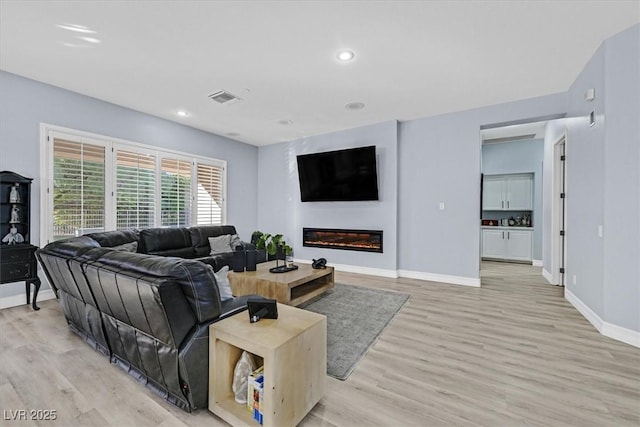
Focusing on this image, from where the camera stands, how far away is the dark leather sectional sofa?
1.49 metres

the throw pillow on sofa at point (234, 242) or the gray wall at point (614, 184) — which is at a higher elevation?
the gray wall at point (614, 184)

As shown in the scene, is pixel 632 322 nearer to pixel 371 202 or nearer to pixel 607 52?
pixel 607 52

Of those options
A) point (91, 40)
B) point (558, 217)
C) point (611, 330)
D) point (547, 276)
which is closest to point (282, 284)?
point (91, 40)

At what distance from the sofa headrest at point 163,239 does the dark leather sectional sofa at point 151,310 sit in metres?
1.90

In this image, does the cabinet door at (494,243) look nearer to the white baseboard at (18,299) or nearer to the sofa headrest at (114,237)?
the sofa headrest at (114,237)

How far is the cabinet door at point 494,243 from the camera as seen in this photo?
6742 millimetres

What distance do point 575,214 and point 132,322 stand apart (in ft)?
15.7

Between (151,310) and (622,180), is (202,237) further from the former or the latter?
(622,180)

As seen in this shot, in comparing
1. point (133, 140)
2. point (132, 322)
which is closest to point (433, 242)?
point (132, 322)

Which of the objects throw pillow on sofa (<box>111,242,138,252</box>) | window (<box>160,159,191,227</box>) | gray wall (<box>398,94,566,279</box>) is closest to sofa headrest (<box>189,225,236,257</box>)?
window (<box>160,159,191,227</box>)

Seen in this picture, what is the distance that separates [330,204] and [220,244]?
2310 millimetres

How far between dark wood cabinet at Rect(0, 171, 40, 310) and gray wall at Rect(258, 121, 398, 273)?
→ 163 inches

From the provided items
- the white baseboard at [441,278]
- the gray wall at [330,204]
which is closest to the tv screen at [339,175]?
the gray wall at [330,204]

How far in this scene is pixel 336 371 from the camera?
2.05 meters
